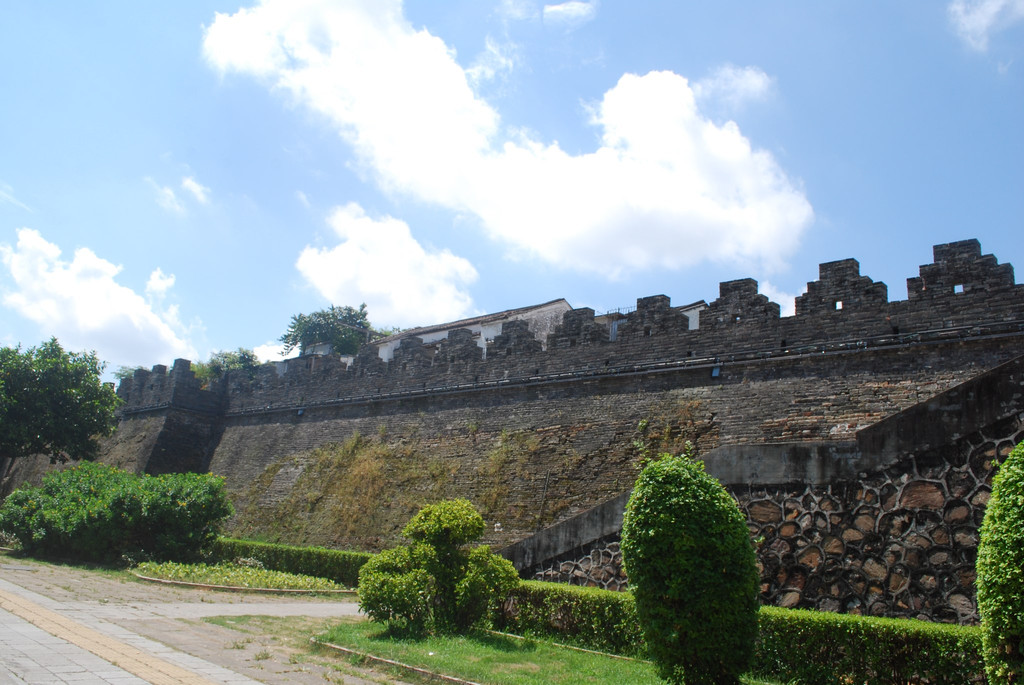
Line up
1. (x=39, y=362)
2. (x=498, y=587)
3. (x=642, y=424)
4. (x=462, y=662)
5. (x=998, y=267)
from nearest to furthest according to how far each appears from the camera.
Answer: (x=462, y=662)
(x=498, y=587)
(x=998, y=267)
(x=642, y=424)
(x=39, y=362)

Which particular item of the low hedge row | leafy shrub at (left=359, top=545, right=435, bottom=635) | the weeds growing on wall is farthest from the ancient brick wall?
the weeds growing on wall

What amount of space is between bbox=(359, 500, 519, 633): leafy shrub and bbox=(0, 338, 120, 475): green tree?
17.5 m

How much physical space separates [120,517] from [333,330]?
3252 centimetres

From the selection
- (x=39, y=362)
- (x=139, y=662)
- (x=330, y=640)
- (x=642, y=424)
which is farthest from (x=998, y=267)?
(x=39, y=362)

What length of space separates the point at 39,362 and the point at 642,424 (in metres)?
19.7

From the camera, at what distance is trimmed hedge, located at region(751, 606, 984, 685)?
6.32 meters

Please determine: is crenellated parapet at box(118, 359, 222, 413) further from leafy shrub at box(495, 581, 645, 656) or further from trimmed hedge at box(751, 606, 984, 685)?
trimmed hedge at box(751, 606, 984, 685)

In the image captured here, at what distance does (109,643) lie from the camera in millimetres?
7695

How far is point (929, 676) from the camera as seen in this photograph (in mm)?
6414

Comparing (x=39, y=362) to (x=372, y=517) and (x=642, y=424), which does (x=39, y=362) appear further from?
(x=642, y=424)

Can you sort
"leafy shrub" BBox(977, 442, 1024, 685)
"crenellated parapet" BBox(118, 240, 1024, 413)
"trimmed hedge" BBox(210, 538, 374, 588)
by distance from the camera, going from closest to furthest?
"leafy shrub" BBox(977, 442, 1024, 685), "crenellated parapet" BBox(118, 240, 1024, 413), "trimmed hedge" BBox(210, 538, 374, 588)

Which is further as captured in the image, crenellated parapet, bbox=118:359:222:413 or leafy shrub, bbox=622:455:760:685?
crenellated parapet, bbox=118:359:222:413

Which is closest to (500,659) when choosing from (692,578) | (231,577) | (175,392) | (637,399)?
(692,578)

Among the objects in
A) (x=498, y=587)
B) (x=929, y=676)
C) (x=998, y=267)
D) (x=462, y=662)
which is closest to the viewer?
(x=929, y=676)
